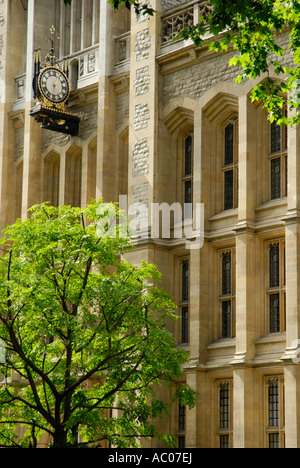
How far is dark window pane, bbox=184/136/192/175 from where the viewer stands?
28.1 metres

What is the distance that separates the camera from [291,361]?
75.0ft

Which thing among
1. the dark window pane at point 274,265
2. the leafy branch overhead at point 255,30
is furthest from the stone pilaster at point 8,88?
the leafy branch overhead at point 255,30

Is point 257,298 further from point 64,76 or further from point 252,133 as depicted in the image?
point 64,76

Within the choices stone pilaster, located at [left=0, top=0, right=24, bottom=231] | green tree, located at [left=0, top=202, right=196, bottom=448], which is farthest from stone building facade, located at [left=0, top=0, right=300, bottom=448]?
green tree, located at [left=0, top=202, right=196, bottom=448]

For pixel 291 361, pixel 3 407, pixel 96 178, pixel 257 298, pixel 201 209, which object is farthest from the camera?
pixel 96 178

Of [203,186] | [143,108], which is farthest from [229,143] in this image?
[143,108]

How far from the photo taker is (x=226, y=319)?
2611cm

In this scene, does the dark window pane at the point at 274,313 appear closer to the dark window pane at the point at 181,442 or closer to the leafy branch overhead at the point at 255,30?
the dark window pane at the point at 181,442

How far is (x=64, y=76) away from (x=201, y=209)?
7.88 meters

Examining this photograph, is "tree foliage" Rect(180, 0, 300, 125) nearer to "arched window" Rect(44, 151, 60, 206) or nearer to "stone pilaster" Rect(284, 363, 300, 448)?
"stone pilaster" Rect(284, 363, 300, 448)

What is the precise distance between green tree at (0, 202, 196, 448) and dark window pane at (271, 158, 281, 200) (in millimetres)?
4869

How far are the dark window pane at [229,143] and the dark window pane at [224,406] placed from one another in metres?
6.35

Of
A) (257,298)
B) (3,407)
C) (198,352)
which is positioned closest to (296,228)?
(257,298)

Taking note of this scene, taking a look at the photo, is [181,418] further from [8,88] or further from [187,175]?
[8,88]
